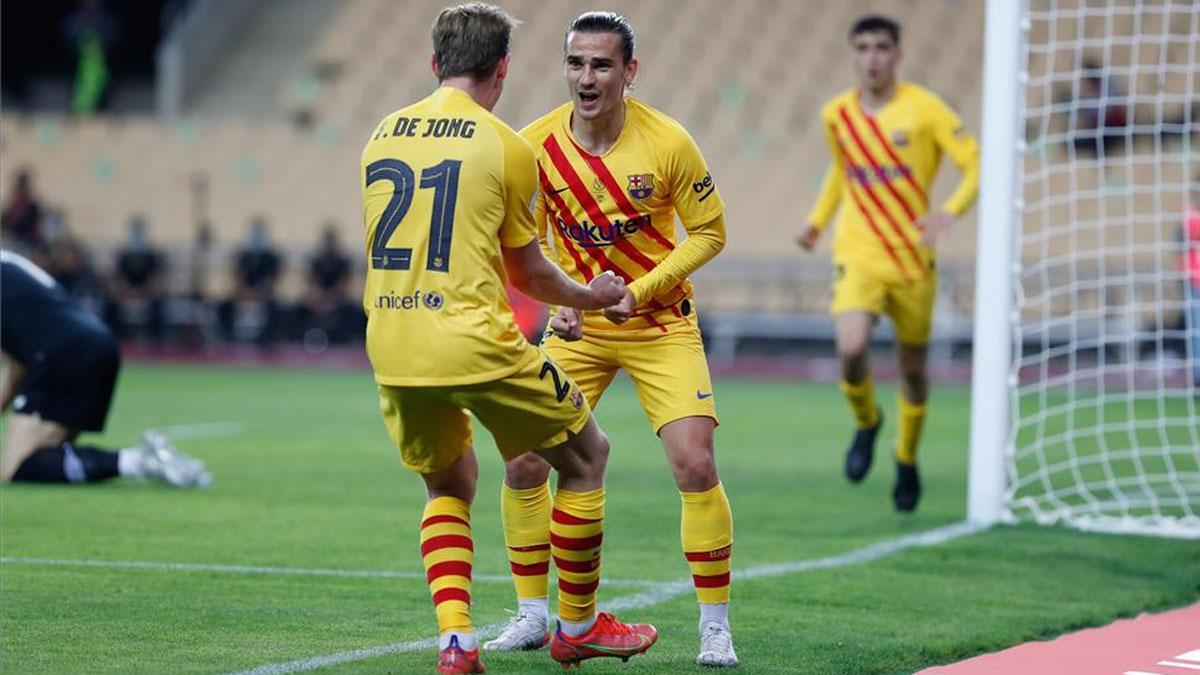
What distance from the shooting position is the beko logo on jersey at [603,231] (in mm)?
5875

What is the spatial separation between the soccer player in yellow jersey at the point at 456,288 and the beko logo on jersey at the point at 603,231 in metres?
0.59

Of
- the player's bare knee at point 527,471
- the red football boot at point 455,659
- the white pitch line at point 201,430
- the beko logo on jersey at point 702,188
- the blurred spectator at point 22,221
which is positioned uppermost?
the beko logo on jersey at point 702,188

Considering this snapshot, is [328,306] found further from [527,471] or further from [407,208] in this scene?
[407,208]

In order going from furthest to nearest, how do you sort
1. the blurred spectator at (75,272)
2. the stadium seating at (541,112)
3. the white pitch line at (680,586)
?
the stadium seating at (541,112) < the blurred spectator at (75,272) < the white pitch line at (680,586)

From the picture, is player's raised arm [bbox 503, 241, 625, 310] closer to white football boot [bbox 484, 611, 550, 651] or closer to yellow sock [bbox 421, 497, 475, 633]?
yellow sock [bbox 421, 497, 475, 633]

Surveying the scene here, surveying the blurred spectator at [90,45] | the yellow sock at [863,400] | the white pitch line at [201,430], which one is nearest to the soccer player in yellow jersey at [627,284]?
the yellow sock at [863,400]

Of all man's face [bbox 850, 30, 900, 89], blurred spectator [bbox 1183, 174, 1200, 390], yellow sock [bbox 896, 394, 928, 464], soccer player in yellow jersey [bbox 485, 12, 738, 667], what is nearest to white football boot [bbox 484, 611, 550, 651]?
soccer player in yellow jersey [bbox 485, 12, 738, 667]

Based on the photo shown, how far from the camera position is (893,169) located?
31.9 ft

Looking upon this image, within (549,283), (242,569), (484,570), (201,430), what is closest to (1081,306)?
(201,430)

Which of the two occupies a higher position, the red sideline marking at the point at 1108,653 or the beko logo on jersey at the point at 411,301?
the beko logo on jersey at the point at 411,301

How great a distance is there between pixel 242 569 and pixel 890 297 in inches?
159

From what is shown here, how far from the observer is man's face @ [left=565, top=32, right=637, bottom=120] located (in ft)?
18.6

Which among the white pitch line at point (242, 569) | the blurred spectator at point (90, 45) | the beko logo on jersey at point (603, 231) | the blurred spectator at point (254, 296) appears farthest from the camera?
the blurred spectator at point (90, 45)

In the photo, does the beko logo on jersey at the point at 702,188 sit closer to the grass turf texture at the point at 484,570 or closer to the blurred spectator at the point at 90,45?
the grass turf texture at the point at 484,570
